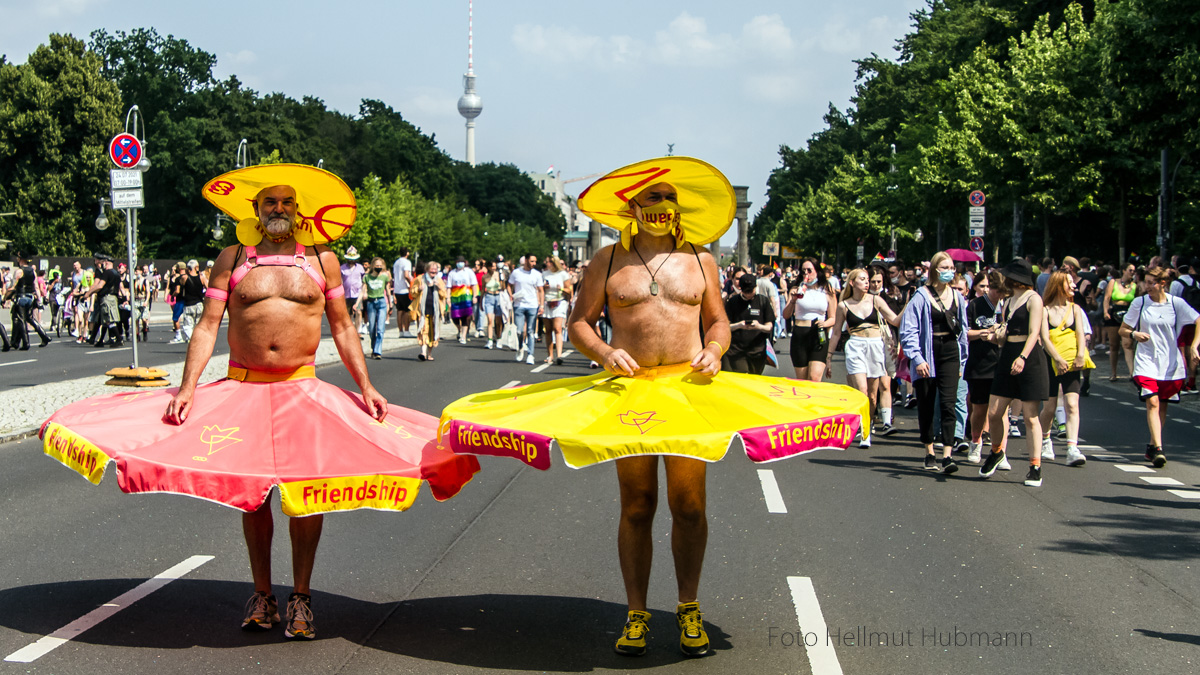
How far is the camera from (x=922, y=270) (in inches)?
906

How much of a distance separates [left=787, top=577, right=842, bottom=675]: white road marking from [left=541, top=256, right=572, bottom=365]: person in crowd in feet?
51.1

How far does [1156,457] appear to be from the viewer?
11.0 meters

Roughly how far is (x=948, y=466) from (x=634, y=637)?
597 centimetres

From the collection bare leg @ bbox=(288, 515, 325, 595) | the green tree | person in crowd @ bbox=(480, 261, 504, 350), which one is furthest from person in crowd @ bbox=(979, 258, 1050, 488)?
the green tree

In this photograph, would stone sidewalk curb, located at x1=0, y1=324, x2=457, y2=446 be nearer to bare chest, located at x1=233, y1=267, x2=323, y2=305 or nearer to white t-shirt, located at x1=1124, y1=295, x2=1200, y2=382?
bare chest, located at x1=233, y1=267, x2=323, y2=305

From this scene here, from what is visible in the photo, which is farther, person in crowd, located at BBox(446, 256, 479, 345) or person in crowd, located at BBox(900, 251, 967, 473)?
person in crowd, located at BBox(446, 256, 479, 345)

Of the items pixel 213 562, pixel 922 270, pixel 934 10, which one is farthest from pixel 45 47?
pixel 213 562

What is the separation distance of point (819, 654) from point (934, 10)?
67380mm

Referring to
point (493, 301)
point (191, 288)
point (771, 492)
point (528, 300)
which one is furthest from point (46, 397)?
point (493, 301)

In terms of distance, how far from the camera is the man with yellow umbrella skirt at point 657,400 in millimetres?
4633

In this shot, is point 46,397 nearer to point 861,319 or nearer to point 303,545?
point 861,319

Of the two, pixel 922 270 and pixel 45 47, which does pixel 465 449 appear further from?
pixel 45 47

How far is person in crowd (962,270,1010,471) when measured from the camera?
10320 mm

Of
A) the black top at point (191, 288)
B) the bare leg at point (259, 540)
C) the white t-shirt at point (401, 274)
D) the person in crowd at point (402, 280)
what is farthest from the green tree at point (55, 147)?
the bare leg at point (259, 540)
